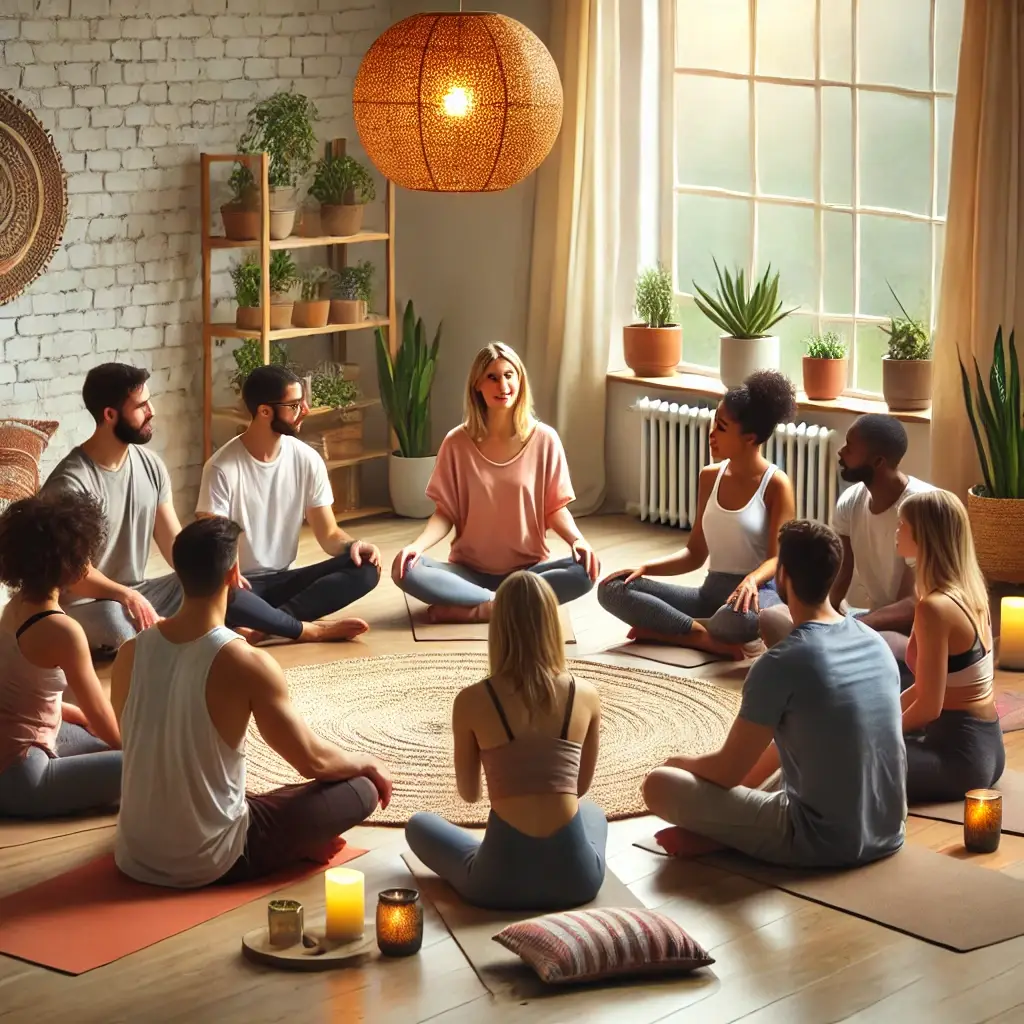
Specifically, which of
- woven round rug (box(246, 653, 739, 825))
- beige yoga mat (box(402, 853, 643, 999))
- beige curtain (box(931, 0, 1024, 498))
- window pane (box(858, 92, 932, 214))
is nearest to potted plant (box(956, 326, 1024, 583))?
beige curtain (box(931, 0, 1024, 498))

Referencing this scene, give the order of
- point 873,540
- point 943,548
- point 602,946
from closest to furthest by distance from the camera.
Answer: point 602,946
point 943,548
point 873,540

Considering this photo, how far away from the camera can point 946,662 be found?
3.96 metres

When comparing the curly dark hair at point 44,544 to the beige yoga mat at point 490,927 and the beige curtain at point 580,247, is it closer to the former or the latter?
the beige yoga mat at point 490,927

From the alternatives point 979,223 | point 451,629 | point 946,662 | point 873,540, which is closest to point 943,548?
point 946,662

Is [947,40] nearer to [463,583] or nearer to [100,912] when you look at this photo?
[463,583]

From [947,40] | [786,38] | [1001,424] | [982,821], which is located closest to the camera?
[982,821]

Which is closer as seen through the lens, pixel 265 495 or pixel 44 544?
pixel 44 544

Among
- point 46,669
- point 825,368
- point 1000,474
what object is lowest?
point 46,669

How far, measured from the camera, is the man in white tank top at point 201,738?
11.5 ft

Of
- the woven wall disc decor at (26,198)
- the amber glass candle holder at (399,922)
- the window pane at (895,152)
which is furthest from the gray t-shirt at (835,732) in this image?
the woven wall disc decor at (26,198)

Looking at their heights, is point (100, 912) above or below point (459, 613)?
below

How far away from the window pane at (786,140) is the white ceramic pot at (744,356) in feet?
2.17

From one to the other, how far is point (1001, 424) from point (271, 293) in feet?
9.78

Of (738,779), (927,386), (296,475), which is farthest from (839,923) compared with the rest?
(927,386)
